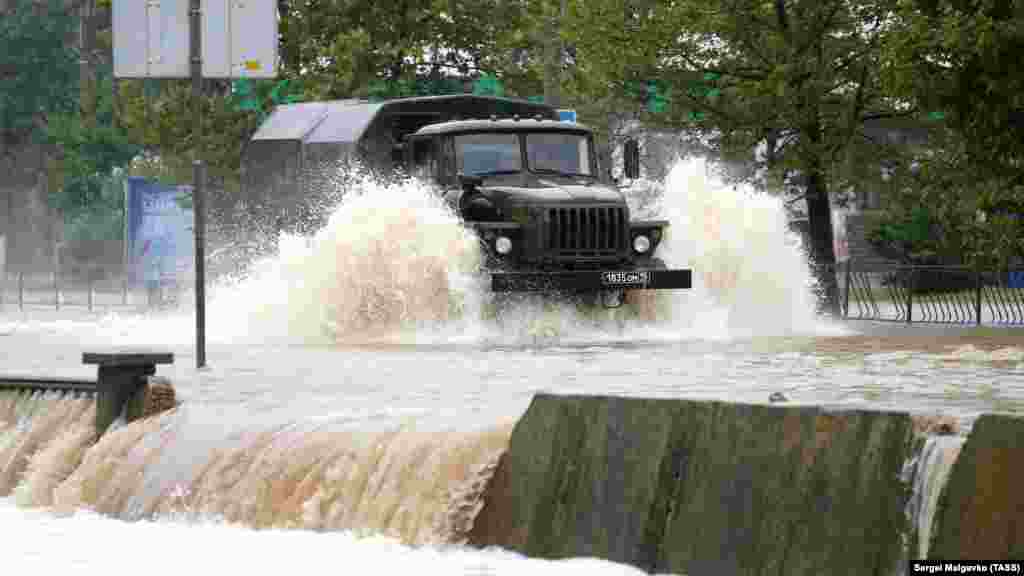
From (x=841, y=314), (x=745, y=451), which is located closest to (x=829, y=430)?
(x=745, y=451)

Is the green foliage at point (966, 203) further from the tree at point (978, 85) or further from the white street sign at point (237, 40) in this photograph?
the white street sign at point (237, 40)

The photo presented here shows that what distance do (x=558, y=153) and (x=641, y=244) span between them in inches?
60.0

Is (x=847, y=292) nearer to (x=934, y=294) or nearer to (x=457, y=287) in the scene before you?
(x=934, y=294)

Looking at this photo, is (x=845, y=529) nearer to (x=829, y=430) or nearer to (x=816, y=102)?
(x=829, y=430)

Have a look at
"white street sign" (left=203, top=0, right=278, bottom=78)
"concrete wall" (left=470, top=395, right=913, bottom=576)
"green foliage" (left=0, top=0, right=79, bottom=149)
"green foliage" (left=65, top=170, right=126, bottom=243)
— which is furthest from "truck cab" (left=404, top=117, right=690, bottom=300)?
"green foliage" (left=0, top=0, right=79, bottom=149)

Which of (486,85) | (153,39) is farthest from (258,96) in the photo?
(153,39)

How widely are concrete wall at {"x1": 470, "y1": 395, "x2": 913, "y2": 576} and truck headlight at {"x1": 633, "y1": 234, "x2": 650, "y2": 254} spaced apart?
1413 centimetres

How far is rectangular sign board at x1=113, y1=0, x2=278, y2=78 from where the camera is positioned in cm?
1883

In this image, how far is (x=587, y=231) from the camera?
24531 mm

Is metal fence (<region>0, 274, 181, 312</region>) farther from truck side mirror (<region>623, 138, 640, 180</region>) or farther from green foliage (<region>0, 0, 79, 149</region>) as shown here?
green foliage (<region>0, 0, 79, 149</region>)

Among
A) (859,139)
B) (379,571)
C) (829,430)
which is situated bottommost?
(379,571)

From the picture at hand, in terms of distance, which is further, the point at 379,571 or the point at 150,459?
the point at 150,459

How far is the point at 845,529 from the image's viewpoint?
9.48 m

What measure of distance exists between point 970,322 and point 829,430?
19098mm
